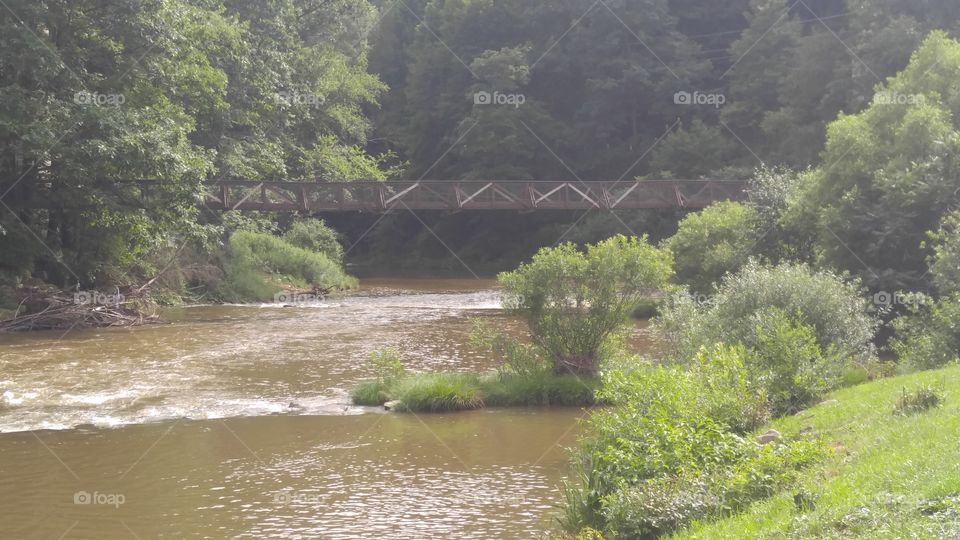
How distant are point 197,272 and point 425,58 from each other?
111 feet

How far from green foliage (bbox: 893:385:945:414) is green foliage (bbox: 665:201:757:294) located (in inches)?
609

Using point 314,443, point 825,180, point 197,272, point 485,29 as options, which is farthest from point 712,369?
point 485,29

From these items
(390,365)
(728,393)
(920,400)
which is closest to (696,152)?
(390,365)

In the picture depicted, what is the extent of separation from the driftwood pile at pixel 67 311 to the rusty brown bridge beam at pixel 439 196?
10.0m

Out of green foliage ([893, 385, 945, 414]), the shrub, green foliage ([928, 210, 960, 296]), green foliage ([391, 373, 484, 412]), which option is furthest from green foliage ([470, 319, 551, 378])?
green foliage ([893, 385, 945, 414])

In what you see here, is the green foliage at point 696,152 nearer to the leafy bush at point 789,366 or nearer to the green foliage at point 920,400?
the leafy bush at point 789,366

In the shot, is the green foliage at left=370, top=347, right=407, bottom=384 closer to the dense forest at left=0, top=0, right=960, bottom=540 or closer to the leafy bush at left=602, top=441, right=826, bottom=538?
the dense forest at left=0, top=0, right=960, bottom=540

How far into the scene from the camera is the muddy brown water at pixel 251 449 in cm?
1018

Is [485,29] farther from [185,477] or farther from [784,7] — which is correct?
[185,477]

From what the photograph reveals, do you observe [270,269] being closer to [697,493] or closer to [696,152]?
[696,152]

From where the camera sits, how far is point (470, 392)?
1627cm

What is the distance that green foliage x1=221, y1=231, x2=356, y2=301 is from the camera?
117 feet

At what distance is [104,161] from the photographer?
26.1 metres

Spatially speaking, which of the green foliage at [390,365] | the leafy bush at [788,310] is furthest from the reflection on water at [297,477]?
the leafy bush at [788,310]
